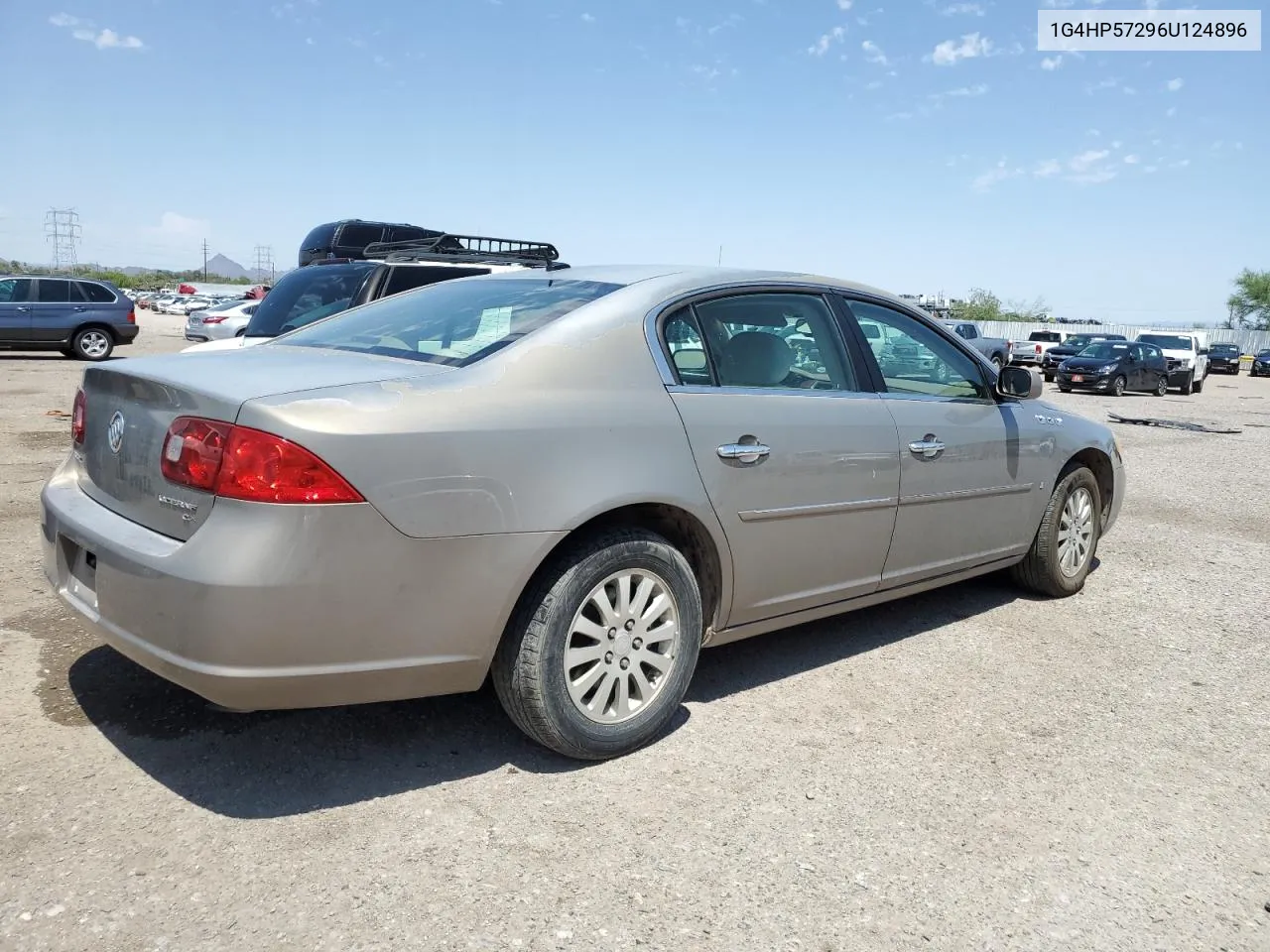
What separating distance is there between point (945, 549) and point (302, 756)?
9.09 ft

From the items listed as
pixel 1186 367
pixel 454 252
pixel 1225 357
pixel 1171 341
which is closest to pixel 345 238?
pixel 454 252

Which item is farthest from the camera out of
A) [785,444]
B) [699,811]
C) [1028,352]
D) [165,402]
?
[1028,352]

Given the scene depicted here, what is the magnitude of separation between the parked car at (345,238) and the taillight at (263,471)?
10.2 m

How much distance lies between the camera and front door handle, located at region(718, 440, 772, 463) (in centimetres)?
342

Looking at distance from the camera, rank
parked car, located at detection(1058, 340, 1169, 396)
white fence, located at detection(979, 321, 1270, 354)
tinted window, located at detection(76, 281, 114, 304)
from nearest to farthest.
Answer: tinted window, located at detection(76, 281, 114, 304) < parked car, located at detection(1058, 340, 1169, 396) < white fence, located at detection(979, 321, 1270, 354)

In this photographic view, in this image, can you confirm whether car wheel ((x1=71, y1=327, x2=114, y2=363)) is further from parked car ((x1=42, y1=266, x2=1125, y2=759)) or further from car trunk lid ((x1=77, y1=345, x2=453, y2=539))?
car trunk lid ((x1=77, y1=345, x2=453, y2=539))

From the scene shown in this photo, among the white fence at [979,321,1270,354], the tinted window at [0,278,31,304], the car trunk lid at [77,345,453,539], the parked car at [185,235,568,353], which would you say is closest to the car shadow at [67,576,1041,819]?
the car trunk lid at [77,345,453,539]

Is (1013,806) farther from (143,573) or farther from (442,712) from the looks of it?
(143,573)

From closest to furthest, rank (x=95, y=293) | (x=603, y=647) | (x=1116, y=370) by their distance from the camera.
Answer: (x=603, y=647) → (x=95, y=293) → (x=1116, y=370)

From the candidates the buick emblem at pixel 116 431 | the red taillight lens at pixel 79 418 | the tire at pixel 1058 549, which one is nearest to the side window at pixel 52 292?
the red taillight lens at pixel 79 418

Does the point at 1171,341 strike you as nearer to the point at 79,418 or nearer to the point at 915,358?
the point at 915,358

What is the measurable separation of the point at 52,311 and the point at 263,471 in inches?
789

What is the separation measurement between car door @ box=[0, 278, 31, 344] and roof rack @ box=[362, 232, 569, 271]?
12.3 m

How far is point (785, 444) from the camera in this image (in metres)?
3.61
